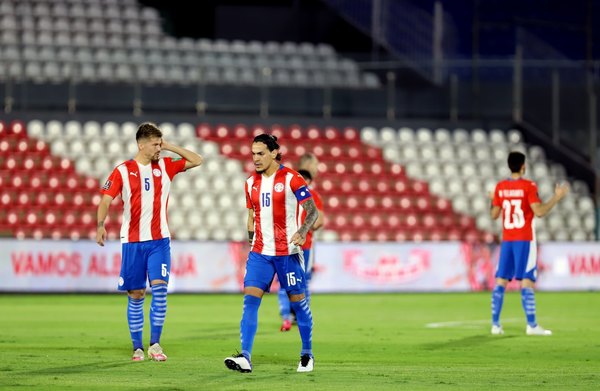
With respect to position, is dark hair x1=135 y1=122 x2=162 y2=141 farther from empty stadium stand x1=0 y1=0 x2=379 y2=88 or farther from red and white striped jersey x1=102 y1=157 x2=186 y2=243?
empty stadium stand x1=0 y1=0 x2=379 y2=88

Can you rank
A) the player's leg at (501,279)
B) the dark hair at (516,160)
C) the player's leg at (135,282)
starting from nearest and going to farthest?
the player's leg at (135,282) < the dark hair at (516,160) < the player's leg at (501,279)

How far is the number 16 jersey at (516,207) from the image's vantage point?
14664mm

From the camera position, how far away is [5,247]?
23703 mm

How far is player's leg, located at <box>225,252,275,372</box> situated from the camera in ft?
32.7

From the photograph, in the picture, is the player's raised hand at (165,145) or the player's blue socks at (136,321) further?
the player's blue socks at (136,321)

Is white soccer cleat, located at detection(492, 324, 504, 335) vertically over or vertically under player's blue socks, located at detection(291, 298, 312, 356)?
under

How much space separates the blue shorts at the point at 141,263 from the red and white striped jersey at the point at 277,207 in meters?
1.31

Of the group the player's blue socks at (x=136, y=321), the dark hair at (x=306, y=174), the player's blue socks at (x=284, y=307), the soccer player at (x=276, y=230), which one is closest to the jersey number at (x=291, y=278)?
the soccer player at (x=276, y=230)

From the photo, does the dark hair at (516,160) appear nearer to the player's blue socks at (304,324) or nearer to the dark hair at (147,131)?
the player's blue socks at (304,324)

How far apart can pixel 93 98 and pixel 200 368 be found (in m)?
19.9

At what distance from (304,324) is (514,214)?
532 centimetres

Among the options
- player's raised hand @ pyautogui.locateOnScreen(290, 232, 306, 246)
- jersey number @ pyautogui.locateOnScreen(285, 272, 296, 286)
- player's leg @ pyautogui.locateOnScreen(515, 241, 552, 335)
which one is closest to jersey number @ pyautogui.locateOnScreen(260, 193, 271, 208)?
player's raised hand @ pyautogui.locateOnScreen(290, 232, 306, 246)

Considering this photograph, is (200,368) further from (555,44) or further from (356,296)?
(555,44)

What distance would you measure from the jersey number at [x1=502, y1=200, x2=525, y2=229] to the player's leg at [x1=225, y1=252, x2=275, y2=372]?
5.30 metres
